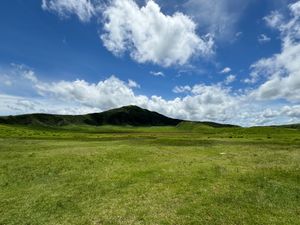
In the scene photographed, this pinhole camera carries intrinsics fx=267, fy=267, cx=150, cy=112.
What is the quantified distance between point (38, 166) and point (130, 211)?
18.8m

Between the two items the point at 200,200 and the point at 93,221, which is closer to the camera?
the point at 93,221

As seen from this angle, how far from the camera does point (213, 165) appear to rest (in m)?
33.6

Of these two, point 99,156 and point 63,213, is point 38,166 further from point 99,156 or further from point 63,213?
point 63,213

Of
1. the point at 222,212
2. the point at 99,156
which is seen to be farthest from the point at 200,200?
the point at 99,156

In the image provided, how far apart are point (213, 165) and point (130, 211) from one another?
60.3 ft

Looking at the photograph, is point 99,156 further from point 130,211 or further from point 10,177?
point 130,211

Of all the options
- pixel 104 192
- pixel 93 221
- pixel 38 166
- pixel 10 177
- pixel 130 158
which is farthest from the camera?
pixel 130 158

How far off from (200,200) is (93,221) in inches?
316

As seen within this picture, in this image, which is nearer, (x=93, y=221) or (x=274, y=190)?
(x=93, y=221)

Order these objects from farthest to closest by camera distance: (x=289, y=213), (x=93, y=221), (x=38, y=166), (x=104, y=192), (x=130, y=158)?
1. (x=130, y=158)
2. (x=38, y=166)
3. (x=104, y=192)
4. (x=289, y=213)
5. (x=93, y=221)

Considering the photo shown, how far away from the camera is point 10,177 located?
26.8m

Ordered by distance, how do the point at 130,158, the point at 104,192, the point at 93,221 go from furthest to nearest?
the point at 130,158, the point at 104,192, the point at 93,221

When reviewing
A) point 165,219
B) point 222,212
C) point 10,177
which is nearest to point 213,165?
point 222,212

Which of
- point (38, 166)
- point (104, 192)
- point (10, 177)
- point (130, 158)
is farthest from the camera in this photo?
point (130, 158)
